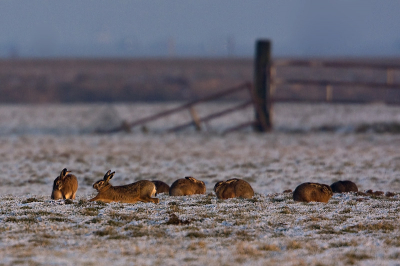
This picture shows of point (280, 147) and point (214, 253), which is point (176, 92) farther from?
point (214, 253)

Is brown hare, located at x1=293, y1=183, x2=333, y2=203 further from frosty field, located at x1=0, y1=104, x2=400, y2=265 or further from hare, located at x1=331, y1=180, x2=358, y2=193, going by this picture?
hare, located at x1=331, y1=180, x2=358, y2=193

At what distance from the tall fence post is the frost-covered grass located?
10.6m

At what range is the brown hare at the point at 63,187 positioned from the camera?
329 inches

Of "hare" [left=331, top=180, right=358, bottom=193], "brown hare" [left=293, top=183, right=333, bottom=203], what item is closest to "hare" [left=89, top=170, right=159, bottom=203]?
"brown hare" [left=293, top=183, right=333, bottom=203]

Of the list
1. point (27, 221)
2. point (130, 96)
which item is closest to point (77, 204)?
point (27, 221)

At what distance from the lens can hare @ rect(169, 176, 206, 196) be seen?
8695 mm

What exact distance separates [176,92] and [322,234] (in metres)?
30.2

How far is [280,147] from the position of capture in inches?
612

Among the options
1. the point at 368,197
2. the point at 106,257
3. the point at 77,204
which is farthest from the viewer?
the point at 368,197

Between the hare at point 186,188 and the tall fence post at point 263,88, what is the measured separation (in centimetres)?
1031

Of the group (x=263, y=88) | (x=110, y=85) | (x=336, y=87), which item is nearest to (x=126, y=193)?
(x=263, y=88)

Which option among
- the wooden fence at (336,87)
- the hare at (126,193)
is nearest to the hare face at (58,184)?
the hare at (126,193)

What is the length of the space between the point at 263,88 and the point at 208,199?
11.1 metres

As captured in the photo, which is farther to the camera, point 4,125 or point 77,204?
point 4,125
